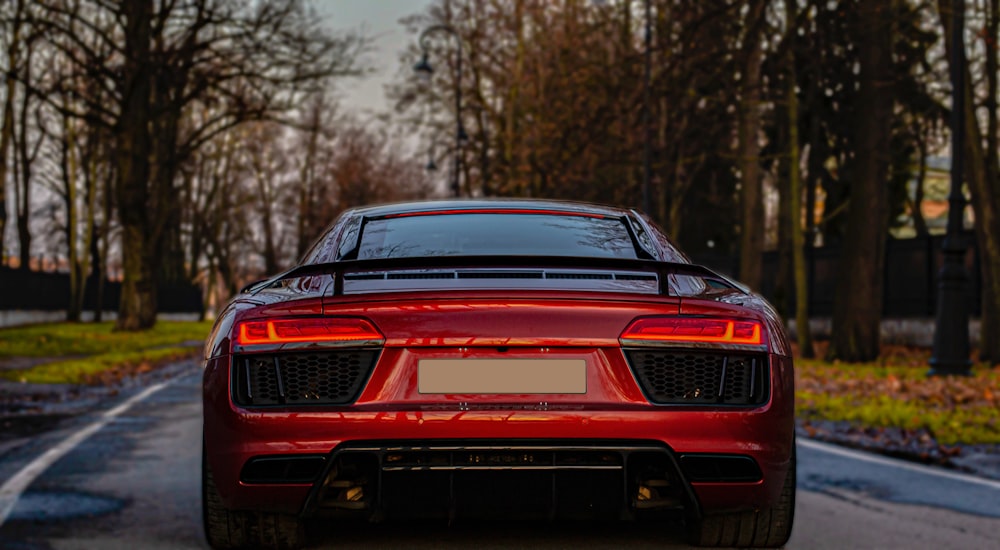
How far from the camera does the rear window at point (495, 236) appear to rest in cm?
488

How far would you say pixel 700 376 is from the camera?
4105mm

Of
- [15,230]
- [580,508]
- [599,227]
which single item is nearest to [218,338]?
[580,508]

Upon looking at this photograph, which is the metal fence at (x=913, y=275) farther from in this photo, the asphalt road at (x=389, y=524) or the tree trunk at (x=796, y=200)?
the asphalt road at (x=389, y=524)

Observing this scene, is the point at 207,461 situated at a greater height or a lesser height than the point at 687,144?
lesser

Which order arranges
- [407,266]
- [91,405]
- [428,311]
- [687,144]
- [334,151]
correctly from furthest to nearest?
[334,151] → [687,144] → [91,405] → [407,266] → [428,311]

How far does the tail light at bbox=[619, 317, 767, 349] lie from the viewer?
404 centimetres

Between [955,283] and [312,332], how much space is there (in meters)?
14.8

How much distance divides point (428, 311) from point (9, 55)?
3862 cm

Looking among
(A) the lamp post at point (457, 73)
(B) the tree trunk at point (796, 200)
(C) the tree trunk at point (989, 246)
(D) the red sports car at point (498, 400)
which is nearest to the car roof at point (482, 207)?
(D) the red sports car at point (498, 400)

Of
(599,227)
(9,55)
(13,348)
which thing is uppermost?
(9,55)

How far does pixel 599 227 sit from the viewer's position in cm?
523

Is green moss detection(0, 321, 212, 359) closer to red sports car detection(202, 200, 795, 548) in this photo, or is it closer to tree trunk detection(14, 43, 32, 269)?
tree trunk detection(14, 43, 32, 269)

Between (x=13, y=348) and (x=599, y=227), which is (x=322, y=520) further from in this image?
(x=13, y=348)

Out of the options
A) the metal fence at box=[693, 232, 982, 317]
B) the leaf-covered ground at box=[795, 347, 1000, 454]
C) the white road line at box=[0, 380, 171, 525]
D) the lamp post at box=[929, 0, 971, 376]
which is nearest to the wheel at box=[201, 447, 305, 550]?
the white road line at box=[0, 380, 171, 525]
